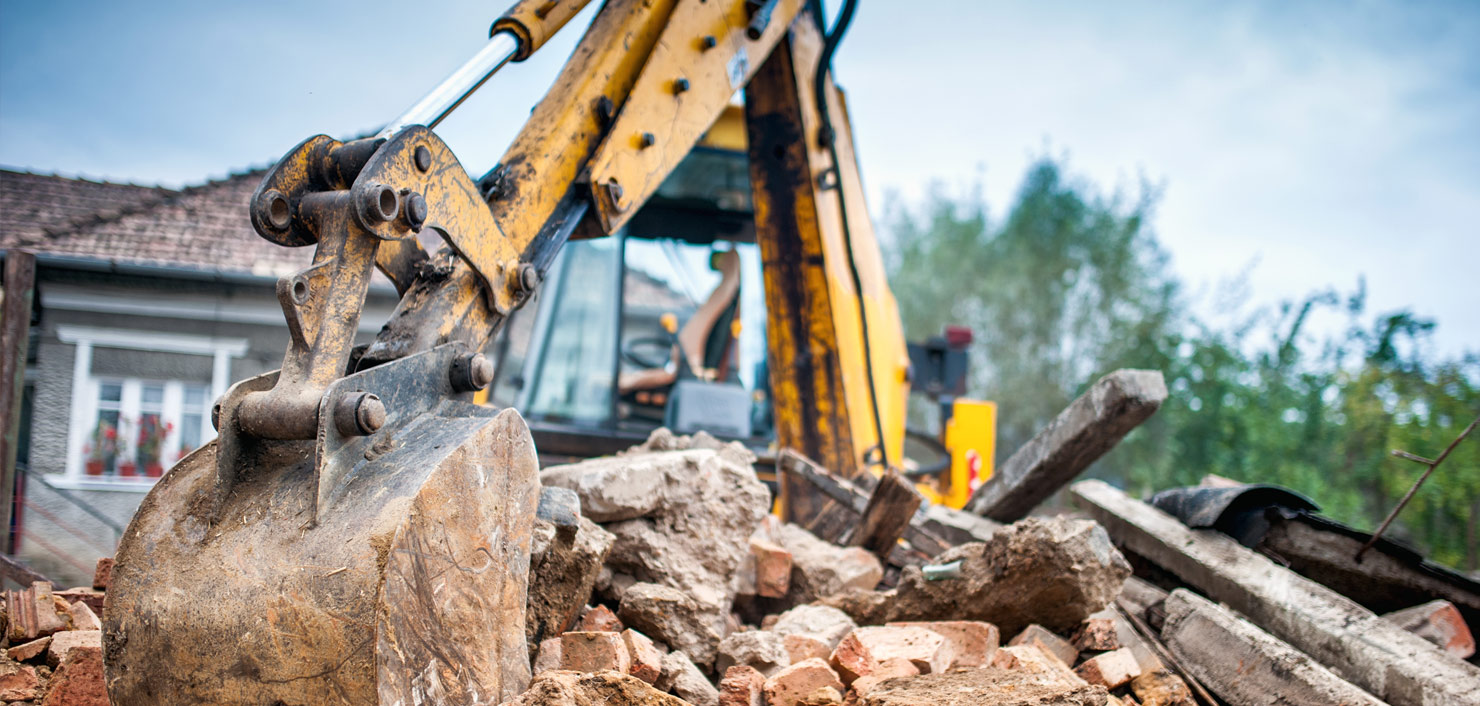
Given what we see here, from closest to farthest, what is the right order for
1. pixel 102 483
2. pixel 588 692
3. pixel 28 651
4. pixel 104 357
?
pixel 588 692
pixel 28 651
pixel 102 483
pixel 104 357

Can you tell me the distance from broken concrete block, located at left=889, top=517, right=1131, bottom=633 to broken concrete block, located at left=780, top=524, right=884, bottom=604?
1.07ft

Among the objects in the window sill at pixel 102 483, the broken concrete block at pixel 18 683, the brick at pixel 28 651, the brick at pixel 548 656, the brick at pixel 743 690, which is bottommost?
the window sill at pixel 102 483

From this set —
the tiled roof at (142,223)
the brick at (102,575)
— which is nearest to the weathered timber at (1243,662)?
the brick at (102,575)

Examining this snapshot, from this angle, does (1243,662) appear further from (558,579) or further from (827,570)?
(558,579)

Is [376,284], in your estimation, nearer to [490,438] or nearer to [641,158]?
[641,158]

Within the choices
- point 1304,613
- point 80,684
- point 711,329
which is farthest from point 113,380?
point 1304,613

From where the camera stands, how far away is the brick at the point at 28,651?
209cm

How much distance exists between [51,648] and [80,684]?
335 mm

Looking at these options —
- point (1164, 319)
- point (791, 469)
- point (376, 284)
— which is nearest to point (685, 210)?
point (791, 469)

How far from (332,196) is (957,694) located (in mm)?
1650

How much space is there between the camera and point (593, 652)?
6.72 feet

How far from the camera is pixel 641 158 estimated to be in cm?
281

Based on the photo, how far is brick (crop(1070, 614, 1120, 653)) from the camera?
253cm

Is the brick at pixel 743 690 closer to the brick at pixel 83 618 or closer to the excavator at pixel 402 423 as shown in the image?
the excavator at pixel 402 423
